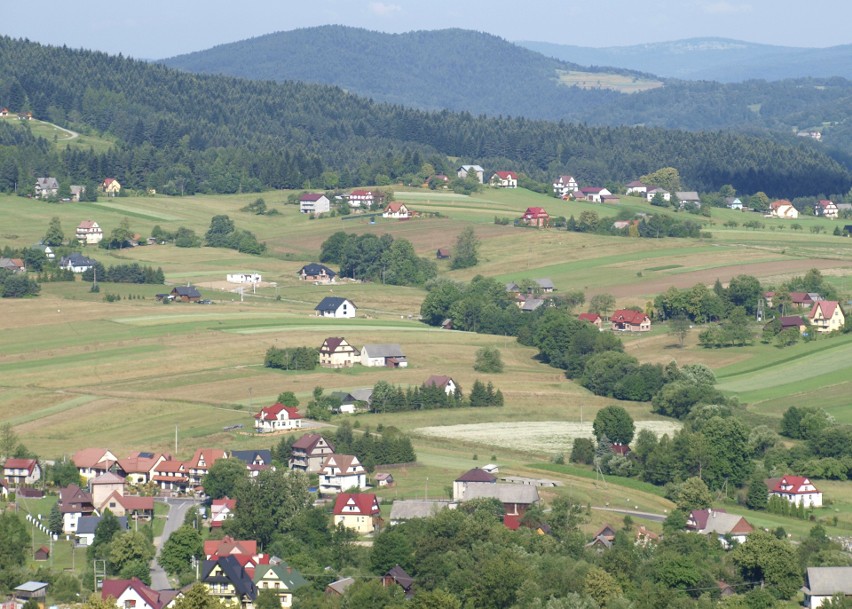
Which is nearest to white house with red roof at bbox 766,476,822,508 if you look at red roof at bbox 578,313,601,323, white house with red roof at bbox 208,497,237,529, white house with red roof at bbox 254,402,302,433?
white house with red roof at bbox 208,497,237,529

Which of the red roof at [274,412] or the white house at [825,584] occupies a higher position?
the red roof at [274,412]

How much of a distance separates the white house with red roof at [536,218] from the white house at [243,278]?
1388 inches

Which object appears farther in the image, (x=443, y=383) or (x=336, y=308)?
(x=336, y=308)

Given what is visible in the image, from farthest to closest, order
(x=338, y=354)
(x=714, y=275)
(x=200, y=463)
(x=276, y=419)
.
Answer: (x=714, y=275) → (x=338, y=354) → (x=276, y=419) → (x=200, y=463)

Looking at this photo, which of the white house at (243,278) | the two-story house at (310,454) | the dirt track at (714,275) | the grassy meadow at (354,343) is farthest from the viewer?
the white house at (243,278)

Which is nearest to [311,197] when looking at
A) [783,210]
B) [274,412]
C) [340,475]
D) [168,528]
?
[783,210]

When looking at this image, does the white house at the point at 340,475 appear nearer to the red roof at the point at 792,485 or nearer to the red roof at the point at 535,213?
the red roof at the point at 792,485

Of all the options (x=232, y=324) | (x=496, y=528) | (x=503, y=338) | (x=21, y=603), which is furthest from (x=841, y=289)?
(x=21, y=603)

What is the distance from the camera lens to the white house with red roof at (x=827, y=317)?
388ft

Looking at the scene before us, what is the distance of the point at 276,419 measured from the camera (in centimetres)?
9281

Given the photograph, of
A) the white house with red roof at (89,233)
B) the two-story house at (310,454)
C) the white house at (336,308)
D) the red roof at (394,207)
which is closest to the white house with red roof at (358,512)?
the two-story house at (310,454)

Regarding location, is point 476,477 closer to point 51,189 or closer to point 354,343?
point 354,343

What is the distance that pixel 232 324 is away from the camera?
120m

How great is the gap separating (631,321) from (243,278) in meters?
33.5
